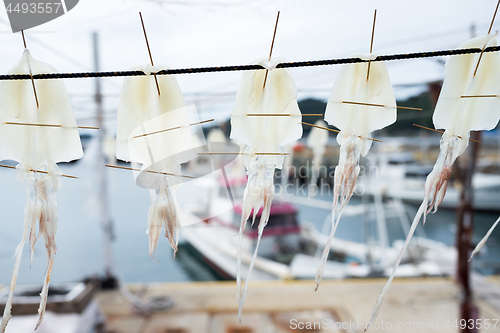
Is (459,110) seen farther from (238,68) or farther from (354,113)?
(238,68)

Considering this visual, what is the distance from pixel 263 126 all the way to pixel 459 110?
450 mm

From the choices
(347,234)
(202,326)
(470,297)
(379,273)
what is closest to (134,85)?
(202,326)

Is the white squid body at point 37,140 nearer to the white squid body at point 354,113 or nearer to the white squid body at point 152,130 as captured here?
the white squid body at point 152,130

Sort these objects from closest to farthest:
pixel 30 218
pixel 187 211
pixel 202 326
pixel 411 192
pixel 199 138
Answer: pixel 30 218
pixel 199 138
pixel 202 326
pixel 187 211
pixel 411 192

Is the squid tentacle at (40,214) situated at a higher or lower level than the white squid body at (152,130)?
lower

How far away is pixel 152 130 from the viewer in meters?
0.71

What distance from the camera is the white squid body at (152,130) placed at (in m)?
0.68

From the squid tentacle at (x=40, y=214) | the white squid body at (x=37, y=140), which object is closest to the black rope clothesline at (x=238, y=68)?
the white squid body at (x=37, y=140)

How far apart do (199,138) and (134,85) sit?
21 centimetres

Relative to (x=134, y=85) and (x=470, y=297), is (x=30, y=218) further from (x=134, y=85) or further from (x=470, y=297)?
(x=470, y=297)

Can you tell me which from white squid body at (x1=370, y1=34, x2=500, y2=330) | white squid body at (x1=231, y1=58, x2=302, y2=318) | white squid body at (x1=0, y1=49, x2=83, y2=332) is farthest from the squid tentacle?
white squid body at (x1=370, y1=34, x2=500, y2=330)

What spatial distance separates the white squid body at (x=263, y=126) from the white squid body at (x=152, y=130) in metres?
0.15

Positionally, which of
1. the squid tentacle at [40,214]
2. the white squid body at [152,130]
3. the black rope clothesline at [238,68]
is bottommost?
the squid tentacle at [40,214]

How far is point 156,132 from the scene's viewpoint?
2.25ft
